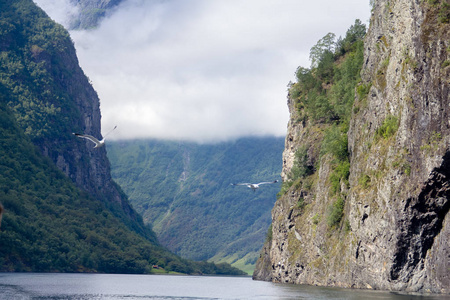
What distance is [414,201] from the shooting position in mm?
70125

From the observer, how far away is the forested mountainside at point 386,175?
68750 millimetres

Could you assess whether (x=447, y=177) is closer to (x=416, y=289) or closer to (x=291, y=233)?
(x=416, y=289)

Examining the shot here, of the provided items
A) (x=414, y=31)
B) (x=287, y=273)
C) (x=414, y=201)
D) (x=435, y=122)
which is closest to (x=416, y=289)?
(x=414, y=201)

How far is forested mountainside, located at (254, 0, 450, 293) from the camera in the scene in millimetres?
68750

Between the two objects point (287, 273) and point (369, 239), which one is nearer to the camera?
point (369, 239)

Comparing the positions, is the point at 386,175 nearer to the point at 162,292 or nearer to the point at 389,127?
the point at 389,127

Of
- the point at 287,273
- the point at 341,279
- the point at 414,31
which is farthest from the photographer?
the point at 287,273

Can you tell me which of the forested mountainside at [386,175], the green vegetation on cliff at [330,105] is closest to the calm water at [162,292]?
the forested mountainside at [386,175]

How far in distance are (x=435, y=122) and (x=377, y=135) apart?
15312 mm

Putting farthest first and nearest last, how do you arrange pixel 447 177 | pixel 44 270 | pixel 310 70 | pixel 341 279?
pixel 44 270
pixel 310 70
pixel 341 279
pixel 447 177

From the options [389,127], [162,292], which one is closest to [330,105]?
[389,127]

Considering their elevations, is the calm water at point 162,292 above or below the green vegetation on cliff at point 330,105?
below

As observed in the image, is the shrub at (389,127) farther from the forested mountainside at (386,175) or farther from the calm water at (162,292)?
the calm water at (162,292)

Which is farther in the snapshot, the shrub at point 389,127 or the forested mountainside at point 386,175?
the shrub at point 389,127
